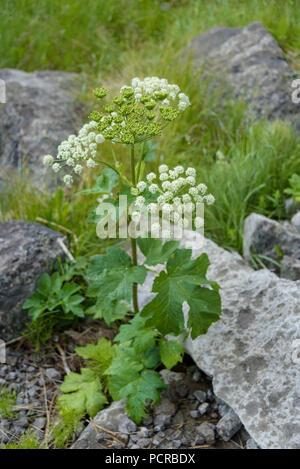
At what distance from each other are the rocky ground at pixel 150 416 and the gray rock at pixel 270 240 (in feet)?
2.93

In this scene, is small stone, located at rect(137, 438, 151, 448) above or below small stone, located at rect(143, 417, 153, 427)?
below

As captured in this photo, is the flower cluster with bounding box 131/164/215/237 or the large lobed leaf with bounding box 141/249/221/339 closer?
the flower cluster with bounding box 131/164/215/237

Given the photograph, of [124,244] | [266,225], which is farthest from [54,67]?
[266,225]

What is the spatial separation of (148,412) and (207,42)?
12.8 ft

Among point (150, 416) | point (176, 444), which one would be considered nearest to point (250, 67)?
point (150, 416)

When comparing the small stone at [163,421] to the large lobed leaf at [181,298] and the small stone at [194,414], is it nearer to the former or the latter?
the small stone at [194,414]

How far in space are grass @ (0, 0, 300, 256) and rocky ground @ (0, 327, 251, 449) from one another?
778mm

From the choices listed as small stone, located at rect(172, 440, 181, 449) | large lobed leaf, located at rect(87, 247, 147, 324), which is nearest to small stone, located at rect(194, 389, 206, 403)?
small stone, located at rect(172, 440, 181, 449)

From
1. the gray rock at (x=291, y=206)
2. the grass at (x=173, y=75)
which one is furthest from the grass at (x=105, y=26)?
the gray rock at (x=291, y=206)

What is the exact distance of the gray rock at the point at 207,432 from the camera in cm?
194

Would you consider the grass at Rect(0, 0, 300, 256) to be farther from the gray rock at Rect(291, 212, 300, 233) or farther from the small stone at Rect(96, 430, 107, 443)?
the small stone at Rect(96, 430, 107, 443)

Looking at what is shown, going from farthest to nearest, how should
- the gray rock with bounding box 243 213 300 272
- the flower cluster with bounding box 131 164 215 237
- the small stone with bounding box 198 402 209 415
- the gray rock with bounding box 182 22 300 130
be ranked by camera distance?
1. the gray rock with bounding box 182 22 300 130
2. the gray rock with bounding box 243 213 300 272
3. the small stone with bounding box 198 402 209 415
4. the flower cluster with bounding box 131 164 215 237

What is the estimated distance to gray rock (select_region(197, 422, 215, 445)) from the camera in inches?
76.2

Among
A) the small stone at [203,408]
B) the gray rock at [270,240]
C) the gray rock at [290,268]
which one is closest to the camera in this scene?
the small stone at [203,408]
